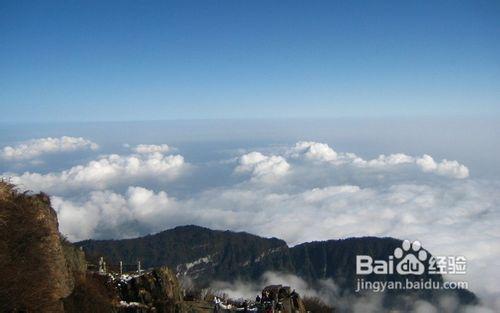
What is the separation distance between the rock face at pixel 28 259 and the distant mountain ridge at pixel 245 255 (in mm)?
84572

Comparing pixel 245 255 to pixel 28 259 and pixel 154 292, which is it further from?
pixel 28 259

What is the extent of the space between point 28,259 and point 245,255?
102 m

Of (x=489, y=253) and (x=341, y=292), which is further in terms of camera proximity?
(x=489, y=253)

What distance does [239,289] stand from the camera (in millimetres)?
93062

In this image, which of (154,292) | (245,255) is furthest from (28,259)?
(245,255)

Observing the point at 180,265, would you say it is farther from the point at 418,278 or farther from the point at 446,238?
the point at 446,238

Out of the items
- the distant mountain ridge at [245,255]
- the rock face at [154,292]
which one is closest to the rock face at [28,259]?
the rock face at [154,292]

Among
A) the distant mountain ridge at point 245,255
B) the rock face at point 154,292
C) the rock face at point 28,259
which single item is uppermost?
the rock face at point 28,259

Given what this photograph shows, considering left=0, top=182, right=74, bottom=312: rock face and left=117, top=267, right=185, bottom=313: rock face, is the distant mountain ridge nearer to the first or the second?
left=117, top=267, right=185, bottom=313: rock face

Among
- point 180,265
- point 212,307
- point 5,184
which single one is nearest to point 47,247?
point 5,184

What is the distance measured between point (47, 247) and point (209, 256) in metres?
99.7

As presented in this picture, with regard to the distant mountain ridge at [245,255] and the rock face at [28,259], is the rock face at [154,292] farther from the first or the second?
the distant mountain ridge at [245,255]

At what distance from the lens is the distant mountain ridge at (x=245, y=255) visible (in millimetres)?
104938

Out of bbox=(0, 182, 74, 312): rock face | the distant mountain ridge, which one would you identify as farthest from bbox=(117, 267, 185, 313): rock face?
the distant mountain ridge
